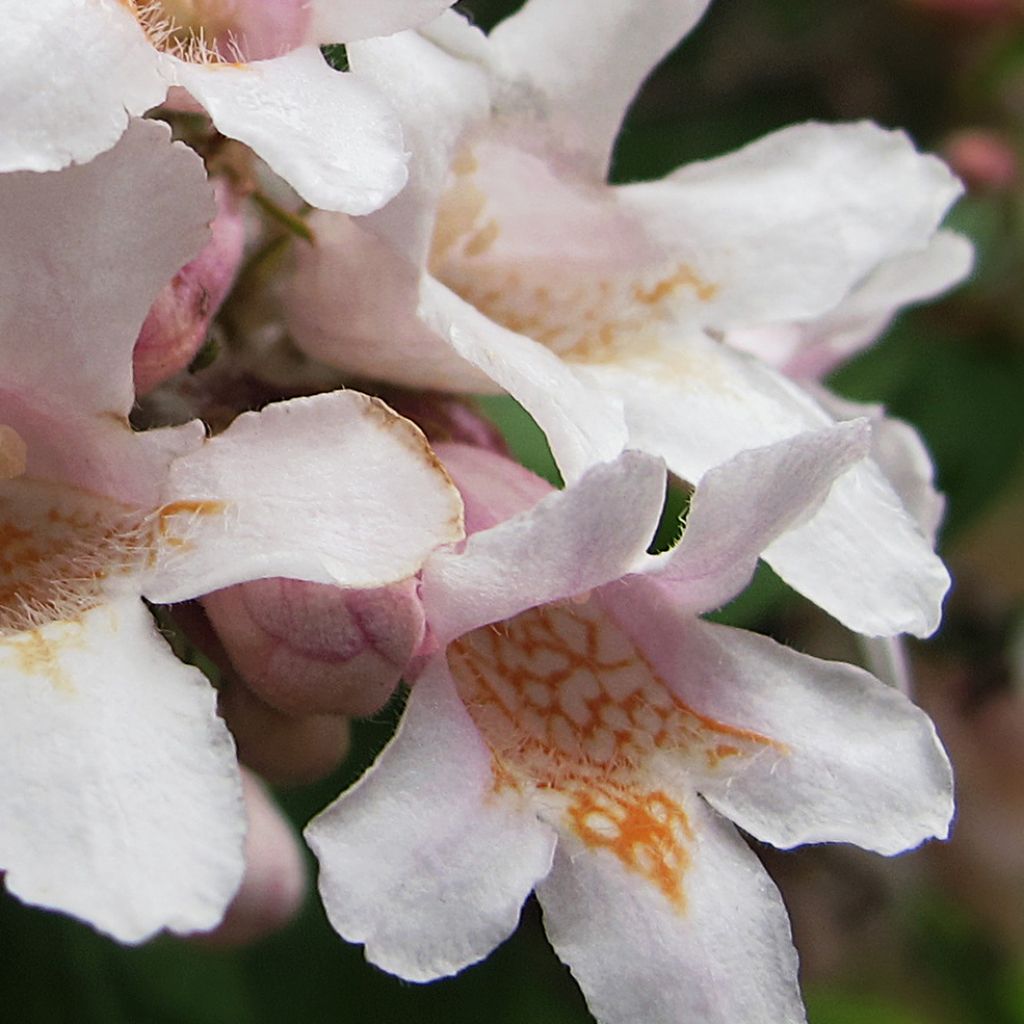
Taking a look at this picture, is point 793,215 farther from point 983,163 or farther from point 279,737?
point 983,163

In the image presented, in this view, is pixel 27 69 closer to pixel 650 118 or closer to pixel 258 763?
pixel 258 763

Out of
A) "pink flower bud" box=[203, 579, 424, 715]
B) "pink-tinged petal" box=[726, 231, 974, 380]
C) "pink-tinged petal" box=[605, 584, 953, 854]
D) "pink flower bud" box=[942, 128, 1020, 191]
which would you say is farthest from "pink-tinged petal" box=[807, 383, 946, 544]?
"pink flower bud" box=[942, 128, 1020, 191]

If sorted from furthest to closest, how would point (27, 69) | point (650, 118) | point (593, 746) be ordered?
point (650, 118) → point (593, 746) → point (27, 69)

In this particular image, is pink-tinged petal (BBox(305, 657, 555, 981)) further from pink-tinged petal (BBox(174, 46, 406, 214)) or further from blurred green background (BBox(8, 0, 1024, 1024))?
blurred green background (BBox(8, 0, 1024, 1024))

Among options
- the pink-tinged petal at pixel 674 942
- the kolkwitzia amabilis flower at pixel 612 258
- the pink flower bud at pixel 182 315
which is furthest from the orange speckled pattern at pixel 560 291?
the pink-tinged petal at pixel 674 942

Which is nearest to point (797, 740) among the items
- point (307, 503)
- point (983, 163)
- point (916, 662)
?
point (307, 503)

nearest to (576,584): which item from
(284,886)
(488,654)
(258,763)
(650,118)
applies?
(488,654)
